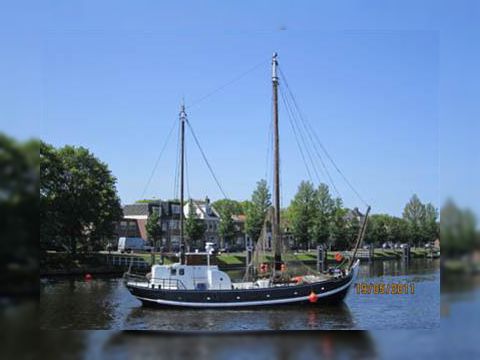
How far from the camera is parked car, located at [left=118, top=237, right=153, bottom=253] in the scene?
7400 centimetres

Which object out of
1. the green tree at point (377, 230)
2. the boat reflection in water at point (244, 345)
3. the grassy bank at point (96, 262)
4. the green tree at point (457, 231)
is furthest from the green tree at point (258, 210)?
the green tree at point (457, 231)

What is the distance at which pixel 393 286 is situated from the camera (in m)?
42.1

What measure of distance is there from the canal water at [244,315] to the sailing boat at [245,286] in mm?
595

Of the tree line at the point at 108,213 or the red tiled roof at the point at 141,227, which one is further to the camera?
the red tiled roof at the point at 141,227

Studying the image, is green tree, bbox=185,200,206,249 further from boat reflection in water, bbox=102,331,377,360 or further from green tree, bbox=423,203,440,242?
boat reflection in water, bbox=102,331,377,360

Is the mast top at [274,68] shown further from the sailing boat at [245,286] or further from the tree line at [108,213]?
the tree line at [108,213]

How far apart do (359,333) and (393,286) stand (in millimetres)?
18457

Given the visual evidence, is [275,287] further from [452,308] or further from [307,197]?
[307,197]

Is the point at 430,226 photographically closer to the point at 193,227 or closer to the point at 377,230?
the point at 377,230

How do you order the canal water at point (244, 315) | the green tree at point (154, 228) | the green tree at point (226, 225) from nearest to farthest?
1. the canal water at point (244, 315)
2. the green tree at point (154, 228)
3. the green tree at point (226, 225)

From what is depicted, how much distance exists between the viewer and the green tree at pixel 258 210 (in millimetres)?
69500

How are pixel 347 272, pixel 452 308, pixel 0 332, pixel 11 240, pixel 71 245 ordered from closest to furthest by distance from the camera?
1. pixel 11 240
2. pixel 0 332
3. pixel 452 308
4. pixel 347 272
5. pixel 71 245

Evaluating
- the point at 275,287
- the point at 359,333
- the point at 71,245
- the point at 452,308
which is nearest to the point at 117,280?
the point at 71,245

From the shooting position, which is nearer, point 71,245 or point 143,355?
point 143,355
